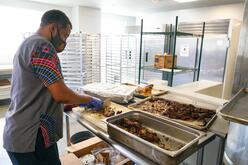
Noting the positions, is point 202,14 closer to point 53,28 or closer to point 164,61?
point 164,61

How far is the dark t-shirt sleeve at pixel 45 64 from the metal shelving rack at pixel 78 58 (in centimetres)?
282

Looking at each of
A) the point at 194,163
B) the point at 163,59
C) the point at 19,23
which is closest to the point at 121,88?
the point at 194,163

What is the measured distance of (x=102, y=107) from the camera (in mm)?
1492

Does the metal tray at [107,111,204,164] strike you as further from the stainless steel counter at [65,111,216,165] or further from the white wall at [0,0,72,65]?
the white wall at [0,0,72,65]

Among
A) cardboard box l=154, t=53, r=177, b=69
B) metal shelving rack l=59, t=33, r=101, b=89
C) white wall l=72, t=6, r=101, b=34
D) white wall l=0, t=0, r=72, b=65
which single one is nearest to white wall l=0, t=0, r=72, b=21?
white wall l=0, t=0, r=72, b=65

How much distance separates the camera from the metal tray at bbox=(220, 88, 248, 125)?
772 millimetres

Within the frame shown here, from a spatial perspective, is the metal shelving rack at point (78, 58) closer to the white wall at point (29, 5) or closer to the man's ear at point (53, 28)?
the white wall at point (29, 5)

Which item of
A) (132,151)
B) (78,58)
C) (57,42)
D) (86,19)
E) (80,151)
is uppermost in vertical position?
→ (86,19)

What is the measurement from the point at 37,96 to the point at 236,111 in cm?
106

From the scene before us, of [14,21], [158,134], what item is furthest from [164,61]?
[14,21]

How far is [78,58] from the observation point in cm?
383

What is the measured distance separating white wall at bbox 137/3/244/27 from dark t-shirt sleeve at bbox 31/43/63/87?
12.7 feet

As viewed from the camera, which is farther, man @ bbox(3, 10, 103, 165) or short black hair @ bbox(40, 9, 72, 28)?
short black hair @ bbox(40, 9, 72, 28)

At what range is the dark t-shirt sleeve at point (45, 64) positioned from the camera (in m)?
1.01
